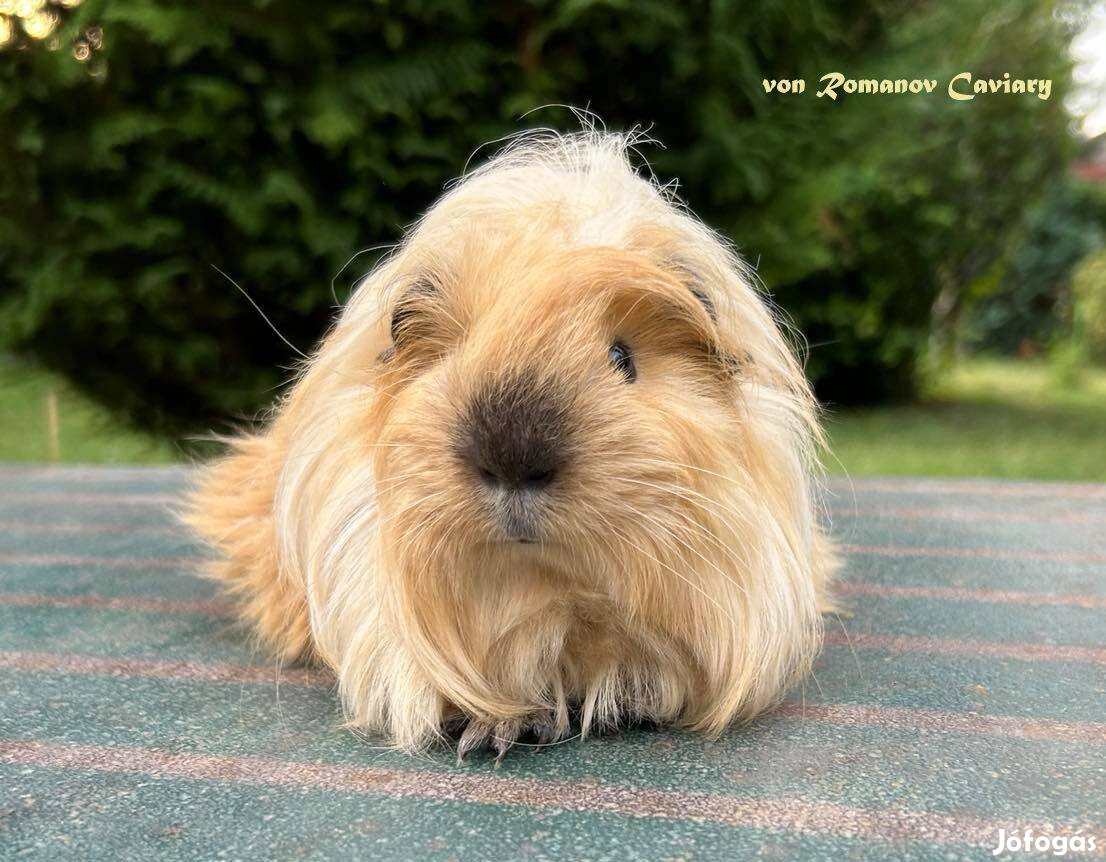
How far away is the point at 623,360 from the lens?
43.2 inches

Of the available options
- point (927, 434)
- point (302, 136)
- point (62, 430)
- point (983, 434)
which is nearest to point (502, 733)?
point (302, 136)

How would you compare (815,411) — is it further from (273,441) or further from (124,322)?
(124,322)

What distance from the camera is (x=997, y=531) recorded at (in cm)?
237

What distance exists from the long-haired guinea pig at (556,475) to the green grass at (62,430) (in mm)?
2393

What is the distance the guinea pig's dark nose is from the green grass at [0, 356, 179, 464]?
2.78m

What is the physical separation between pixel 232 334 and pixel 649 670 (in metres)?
2.36

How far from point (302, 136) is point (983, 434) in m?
4.31

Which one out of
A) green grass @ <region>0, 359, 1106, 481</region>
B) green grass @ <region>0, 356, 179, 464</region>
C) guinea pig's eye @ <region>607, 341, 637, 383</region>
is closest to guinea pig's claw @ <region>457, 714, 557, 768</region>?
guinea pig's eye @ <region>607, 341, 637, 383</region>

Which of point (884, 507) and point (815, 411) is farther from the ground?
point (815, 411)

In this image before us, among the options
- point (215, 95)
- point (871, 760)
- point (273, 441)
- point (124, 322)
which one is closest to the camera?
point (871, 760)

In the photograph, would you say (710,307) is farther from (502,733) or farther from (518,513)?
(502,733)

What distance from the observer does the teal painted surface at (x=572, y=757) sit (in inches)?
36.3

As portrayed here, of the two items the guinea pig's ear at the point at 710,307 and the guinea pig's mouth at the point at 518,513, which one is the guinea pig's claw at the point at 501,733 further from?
the guinea pig's ear at the point at 710,307

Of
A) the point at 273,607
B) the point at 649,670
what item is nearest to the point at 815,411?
the point at 649,670
